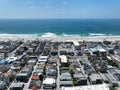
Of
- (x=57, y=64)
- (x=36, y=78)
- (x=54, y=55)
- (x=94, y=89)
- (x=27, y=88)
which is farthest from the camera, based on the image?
(x=54, y=55)

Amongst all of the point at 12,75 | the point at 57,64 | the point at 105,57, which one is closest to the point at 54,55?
the point at 57,64

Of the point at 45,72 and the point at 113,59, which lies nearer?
the point at 45,72

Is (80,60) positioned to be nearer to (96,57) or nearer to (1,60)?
(96,57)

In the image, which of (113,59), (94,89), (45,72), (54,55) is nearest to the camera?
(94,89)

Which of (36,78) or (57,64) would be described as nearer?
(36,78)

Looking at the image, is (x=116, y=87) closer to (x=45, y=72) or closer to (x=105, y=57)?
(x=45, y=72)

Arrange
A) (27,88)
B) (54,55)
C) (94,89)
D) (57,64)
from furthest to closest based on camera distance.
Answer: (54,55) < (57,64) < (27,88) < (94,89)

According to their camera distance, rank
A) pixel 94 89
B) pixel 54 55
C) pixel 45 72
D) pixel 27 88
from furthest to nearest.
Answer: pixel 54 55 → pixel 45 72 → pixel 27 88 → pixel 94 89

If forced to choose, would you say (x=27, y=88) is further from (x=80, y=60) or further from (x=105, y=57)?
(x=105, y=57)

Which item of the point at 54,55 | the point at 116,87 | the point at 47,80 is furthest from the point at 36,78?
the point at 54,55
